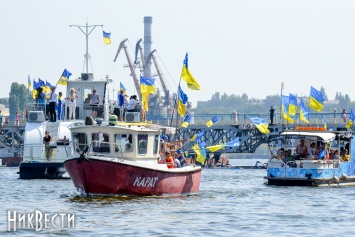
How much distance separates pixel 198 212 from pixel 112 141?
6.07 meters

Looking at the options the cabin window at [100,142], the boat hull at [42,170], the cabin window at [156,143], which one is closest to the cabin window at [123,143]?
the cabin window at [100,142]

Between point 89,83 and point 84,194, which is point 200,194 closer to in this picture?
point 84,194

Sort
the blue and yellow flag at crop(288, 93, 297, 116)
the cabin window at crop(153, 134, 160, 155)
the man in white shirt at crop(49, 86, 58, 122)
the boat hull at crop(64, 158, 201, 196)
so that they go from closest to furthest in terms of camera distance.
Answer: the boat hull at crop(64, 158, 201, 196)
the cabin window at crop(153, 134, 160, 155)
the man in white shirt at crop(49, 86, 58, 122)
the blue and yellow flag at crop(288, 93, 297, 116)

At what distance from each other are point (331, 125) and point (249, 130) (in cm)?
925

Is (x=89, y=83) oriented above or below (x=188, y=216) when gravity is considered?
above

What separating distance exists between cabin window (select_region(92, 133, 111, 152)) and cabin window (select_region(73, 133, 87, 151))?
1.18 feet

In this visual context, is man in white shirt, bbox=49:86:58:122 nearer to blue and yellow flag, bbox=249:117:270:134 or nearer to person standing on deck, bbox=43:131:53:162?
person standing on deck, bbox=43:131:53:162

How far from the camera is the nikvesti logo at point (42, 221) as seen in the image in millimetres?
35594

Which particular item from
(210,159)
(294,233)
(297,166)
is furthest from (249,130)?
(294,233)

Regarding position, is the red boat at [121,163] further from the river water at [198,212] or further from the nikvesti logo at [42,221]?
the nikvesti logo at [42,221]

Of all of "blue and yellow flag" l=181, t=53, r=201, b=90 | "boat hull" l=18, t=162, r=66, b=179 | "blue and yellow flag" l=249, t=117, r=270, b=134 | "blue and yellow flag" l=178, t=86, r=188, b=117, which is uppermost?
"blue and yellow flag" l=181, t=53, r=201, b=90

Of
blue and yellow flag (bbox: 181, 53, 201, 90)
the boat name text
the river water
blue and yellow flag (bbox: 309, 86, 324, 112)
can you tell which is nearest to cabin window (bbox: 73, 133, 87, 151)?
the river water

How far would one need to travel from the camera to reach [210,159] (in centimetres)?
12825

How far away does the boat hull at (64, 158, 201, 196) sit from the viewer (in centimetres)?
4512
